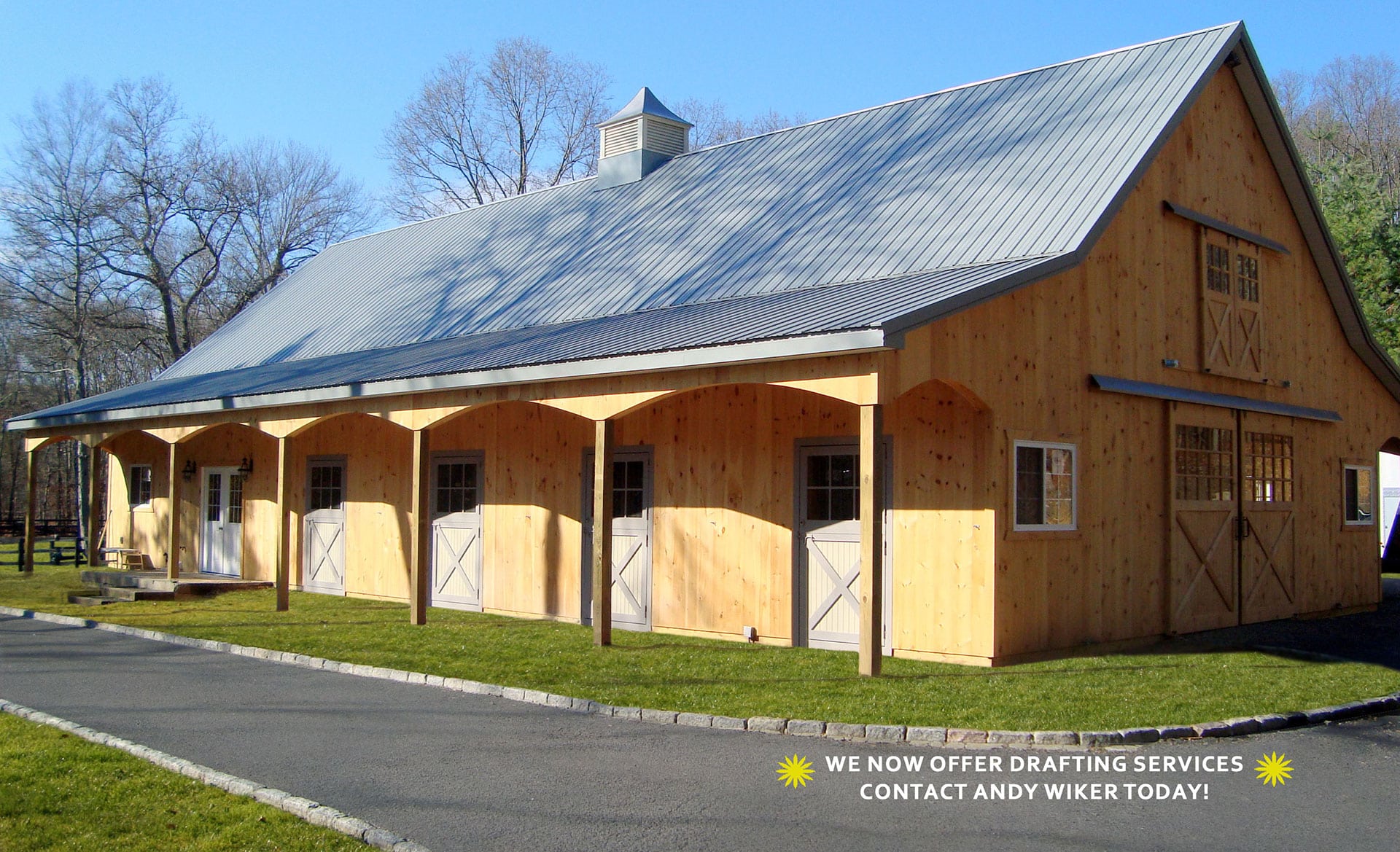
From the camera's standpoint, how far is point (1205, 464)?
1378 cm

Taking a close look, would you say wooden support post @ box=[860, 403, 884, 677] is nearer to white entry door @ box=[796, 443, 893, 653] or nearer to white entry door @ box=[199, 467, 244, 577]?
white entry door @ box=[796, 443, 893, 653]

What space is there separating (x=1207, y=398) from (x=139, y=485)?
64.0 feet

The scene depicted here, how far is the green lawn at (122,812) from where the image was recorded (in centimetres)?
555

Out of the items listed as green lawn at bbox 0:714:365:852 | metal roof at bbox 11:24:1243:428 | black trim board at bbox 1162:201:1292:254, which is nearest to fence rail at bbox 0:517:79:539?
metal roof at bbox 11:24:1243:428

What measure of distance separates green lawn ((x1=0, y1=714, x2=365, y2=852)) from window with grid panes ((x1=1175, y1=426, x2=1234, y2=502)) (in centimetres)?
1045

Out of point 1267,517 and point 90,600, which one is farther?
point 90,600

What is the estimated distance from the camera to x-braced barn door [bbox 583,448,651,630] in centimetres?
1351

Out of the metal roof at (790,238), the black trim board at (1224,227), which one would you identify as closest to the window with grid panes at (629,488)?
the metal roof at (790,238)

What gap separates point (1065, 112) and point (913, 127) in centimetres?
234

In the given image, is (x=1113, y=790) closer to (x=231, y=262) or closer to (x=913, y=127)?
(x=913, y=127)

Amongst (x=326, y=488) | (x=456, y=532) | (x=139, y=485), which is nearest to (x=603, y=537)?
(x=456, y=532)

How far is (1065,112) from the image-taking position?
13.9m

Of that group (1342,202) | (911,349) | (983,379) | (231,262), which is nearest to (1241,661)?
(983,379)

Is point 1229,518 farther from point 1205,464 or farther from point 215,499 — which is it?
point 215,499
